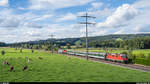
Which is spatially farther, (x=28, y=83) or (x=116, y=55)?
(x=116, y=55)

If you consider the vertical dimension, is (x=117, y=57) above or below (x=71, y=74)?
below

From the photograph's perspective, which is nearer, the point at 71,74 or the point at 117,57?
the point at 71,74

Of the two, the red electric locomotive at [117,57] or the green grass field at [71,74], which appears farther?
the red electric locomotive at [117,57]

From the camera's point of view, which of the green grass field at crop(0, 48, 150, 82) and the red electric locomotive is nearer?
the green grass field at crop(0, 48, 150, 82)

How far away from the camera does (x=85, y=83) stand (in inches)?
533

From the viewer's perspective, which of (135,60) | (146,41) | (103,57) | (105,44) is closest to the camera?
(135,60)

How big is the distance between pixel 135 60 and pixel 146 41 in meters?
96.6

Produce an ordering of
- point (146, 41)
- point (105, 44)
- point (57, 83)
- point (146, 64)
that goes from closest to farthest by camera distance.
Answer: point (57, 83)
point (146, 64)
point (146, 41)
point (105, 44)

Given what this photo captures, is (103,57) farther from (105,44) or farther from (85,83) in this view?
(105,44)

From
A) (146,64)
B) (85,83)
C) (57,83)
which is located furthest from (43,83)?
(146,64)

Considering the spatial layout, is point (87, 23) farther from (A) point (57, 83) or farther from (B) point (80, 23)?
(A) point (57, 83)

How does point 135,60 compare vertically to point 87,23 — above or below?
below

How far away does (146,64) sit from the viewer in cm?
3122

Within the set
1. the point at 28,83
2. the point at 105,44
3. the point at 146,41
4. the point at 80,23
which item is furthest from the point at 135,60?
the point at 105,44
